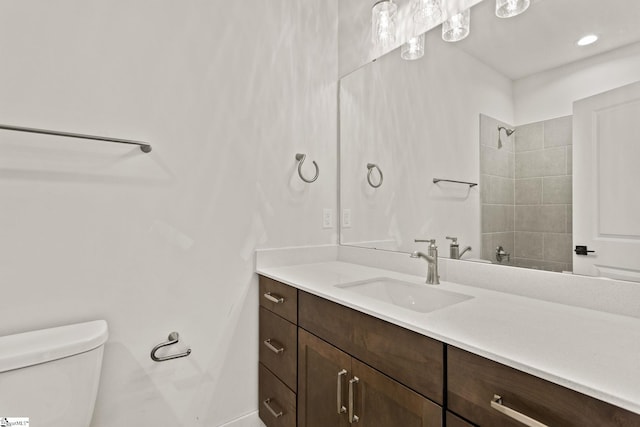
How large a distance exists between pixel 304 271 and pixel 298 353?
397 millimetres

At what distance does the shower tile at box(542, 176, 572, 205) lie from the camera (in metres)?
1.05

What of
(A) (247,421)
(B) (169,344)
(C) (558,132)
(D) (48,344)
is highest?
(C) (558,132)

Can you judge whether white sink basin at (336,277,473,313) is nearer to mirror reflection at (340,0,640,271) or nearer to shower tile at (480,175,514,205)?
mirror reflection at (340,0,640,271)

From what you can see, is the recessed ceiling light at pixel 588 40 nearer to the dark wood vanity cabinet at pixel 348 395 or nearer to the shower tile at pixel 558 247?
the shower tile at pixel 558 247

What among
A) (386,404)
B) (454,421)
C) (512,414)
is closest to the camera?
(512,414)

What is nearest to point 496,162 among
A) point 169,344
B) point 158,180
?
point 158,180

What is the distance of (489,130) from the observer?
4.13ft

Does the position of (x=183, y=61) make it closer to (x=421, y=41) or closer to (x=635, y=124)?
(x=421, y=41)

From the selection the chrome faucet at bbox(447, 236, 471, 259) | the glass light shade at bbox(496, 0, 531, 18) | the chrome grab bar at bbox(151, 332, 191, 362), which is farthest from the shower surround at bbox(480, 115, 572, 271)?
the chrome grab bar at bbox(151, 332, 191, 362)

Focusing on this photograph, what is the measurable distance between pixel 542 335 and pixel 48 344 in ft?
4.63

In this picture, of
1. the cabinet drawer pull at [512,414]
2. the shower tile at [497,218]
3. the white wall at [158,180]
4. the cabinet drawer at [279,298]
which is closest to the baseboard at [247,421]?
the white wall at [158,180]

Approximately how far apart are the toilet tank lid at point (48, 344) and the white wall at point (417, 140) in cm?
129

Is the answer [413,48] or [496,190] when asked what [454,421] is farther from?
[413,48]

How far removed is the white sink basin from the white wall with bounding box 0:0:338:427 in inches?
20.0
